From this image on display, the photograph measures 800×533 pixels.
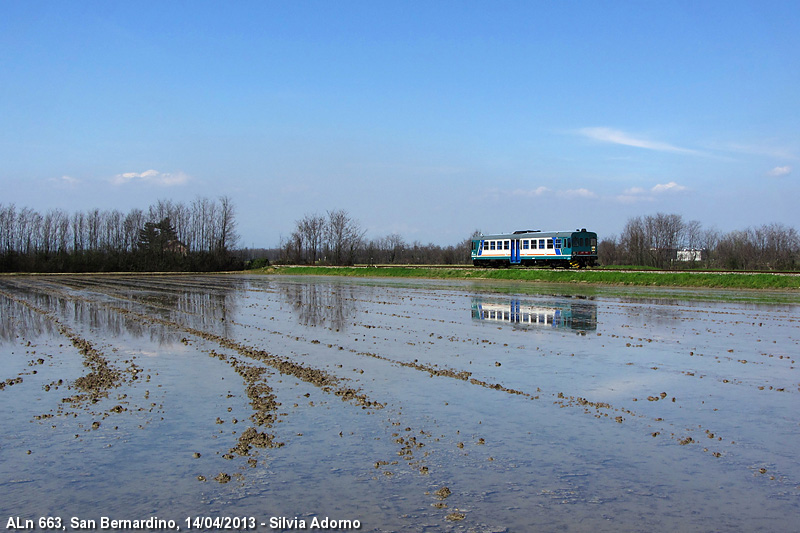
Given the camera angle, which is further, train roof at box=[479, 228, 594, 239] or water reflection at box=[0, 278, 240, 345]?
train roof at box=[479, 228, 594, 239]

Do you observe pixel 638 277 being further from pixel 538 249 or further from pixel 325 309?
pixel 325 309

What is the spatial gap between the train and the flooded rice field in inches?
1447

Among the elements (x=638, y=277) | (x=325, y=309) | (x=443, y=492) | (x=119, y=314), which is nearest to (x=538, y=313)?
(x=325, y=309)

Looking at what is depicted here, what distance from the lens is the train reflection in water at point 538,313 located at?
1970 centimetres

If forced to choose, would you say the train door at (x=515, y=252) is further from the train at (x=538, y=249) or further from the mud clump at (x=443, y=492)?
the mud clump at (x=443, y=492)

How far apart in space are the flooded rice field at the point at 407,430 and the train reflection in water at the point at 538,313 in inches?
89.5

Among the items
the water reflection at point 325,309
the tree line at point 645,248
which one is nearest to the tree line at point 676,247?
the tree line at point 645,248

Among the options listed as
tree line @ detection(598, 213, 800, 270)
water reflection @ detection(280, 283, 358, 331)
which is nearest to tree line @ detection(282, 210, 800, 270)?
tree line @ detection(598, 213, 800, 270)

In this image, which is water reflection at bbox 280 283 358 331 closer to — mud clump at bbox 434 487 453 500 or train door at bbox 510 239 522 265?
mud clump at bbox 434 487 453 500

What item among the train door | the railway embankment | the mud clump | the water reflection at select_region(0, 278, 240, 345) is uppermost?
the train door

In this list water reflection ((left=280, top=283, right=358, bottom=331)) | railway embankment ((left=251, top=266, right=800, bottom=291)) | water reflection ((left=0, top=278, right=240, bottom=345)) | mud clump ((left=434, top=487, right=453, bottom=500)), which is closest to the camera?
mud clump ((left=434, top=487, right=453, bottom=500))

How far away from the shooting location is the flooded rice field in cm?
582

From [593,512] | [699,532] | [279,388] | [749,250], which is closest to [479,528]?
[593,512]

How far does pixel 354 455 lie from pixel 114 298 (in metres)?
28.0
